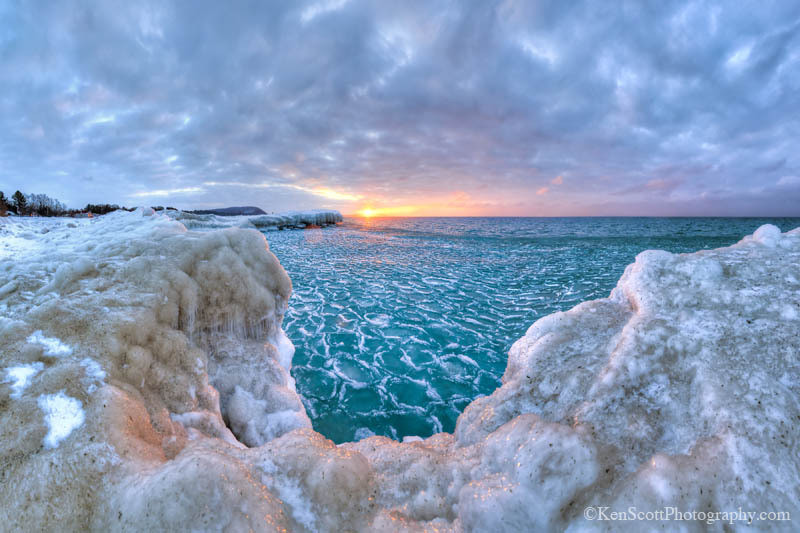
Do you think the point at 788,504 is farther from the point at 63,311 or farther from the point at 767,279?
the point at 63,311

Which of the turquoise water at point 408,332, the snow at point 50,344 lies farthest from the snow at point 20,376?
the turquoise water at point 408,332

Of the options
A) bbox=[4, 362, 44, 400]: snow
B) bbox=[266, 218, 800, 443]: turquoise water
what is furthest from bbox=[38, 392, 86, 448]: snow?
bbox=[266, 218, 800, 443]: turquoise water

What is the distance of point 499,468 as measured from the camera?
8.26 ft

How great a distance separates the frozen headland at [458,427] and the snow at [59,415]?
0.01m

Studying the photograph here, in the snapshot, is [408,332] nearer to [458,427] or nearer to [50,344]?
[458,427]

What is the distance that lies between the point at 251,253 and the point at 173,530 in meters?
4.54

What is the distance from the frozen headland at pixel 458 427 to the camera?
6.38ft

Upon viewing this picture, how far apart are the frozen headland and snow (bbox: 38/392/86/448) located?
1 centimetres

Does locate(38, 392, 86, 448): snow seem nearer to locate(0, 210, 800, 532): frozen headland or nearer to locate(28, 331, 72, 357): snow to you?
locate(0, 210, 800, 532): frozen headland

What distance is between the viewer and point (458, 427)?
144 inches

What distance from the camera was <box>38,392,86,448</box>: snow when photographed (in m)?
2.25

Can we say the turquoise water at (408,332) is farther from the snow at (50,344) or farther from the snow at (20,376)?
the snow at (20,376)

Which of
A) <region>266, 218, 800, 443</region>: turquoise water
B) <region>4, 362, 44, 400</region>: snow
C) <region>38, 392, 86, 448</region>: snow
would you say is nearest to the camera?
<region>38, 392, 86, 448</region>: snow

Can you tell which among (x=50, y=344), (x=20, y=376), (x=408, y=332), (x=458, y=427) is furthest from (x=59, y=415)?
(x=408, y=332)
